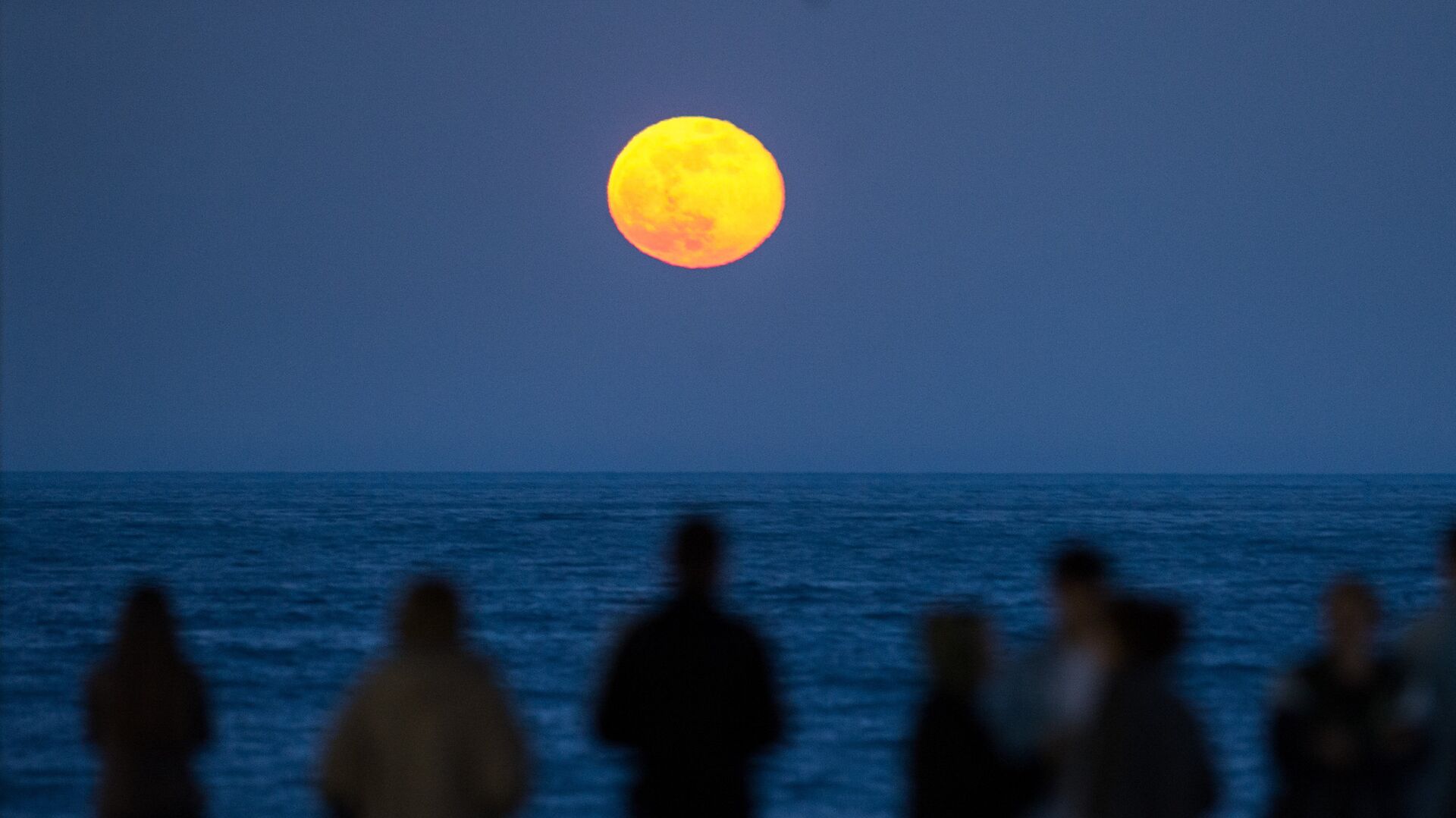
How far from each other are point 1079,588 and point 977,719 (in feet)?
1.66

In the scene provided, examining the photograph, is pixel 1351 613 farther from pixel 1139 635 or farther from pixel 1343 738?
pixel 1139 635

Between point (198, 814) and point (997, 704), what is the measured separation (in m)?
3.22

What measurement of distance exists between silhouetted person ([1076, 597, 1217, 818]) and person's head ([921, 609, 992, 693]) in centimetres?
37

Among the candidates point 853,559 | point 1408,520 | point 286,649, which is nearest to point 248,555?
point 853,559

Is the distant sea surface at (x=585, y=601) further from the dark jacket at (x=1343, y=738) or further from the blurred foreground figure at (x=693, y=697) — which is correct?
the blurred foreground figure at (x=693, y=697)

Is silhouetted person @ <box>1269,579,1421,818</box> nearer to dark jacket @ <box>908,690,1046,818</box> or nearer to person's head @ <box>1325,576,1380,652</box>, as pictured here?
person's head @ <box>1325,576,1380,652</box>

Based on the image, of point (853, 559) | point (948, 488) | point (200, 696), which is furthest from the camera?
point (948, 488)

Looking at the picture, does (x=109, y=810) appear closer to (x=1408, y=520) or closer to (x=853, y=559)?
(x=853, y=559)

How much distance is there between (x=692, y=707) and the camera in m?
5.41

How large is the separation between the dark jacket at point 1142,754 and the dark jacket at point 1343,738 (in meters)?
0.71

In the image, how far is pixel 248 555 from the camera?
152 ft

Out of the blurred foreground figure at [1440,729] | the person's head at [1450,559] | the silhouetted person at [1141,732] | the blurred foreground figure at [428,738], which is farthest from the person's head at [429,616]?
the person's head at [1450,559]

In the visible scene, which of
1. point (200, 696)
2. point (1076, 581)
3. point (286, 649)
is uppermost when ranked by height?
point (1076, 581)

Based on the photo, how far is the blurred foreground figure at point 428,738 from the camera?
16.8 ft
